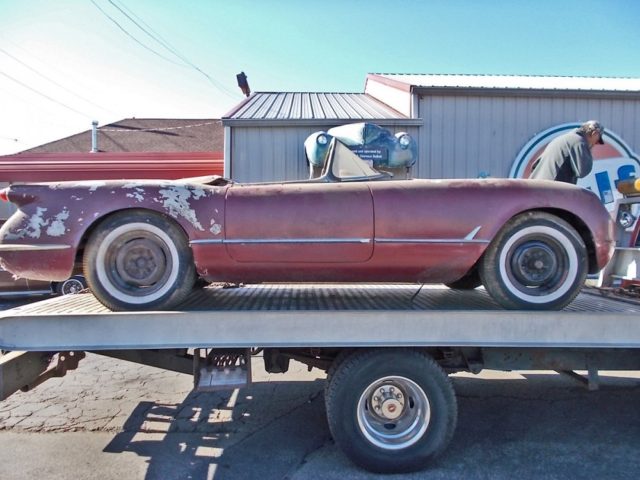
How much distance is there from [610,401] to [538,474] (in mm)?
1733

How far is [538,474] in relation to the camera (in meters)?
2.94

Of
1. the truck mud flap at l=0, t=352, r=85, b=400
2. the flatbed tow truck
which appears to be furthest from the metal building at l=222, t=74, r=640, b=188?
the flatbed tow truck

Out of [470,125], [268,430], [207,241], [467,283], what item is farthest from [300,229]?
[470,125]

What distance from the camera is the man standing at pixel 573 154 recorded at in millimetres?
3873

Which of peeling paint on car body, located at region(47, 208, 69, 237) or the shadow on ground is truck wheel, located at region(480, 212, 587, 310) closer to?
the shadow on ground

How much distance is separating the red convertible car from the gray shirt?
3.13ft

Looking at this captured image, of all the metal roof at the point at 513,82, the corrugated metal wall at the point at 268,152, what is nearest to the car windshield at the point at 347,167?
the corrugated metal wall at the point at 268,152

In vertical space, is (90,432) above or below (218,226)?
below

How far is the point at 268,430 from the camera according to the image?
3.61 metres

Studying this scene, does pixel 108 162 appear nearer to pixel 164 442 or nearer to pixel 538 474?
pixel 164 442

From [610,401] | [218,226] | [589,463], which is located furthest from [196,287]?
[610,401]

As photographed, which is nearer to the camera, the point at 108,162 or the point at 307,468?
the point at 307,468

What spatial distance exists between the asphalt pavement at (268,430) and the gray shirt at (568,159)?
202 cm

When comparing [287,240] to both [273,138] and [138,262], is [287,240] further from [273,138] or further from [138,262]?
[273,138]
